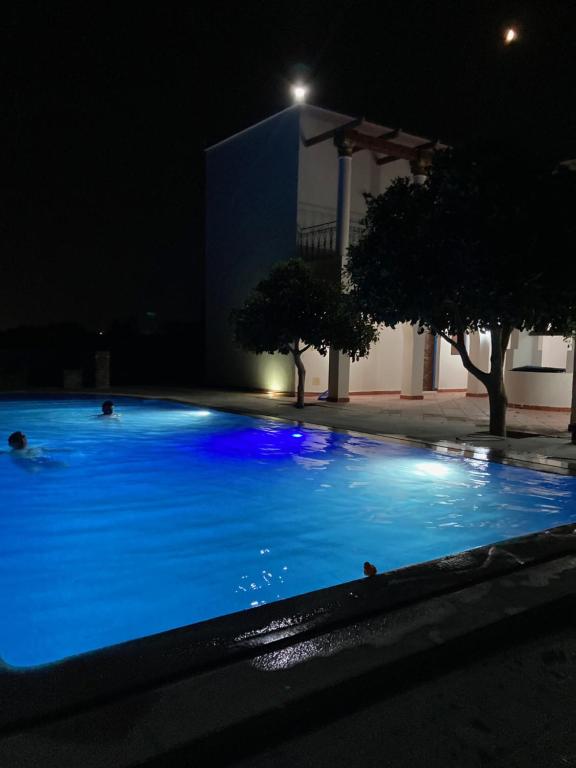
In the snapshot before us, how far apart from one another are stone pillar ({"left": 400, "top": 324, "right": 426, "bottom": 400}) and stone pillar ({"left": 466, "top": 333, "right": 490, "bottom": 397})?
5.57 feet

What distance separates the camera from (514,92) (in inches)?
475

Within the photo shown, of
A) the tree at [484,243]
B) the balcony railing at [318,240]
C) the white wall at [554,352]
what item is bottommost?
the white wall at [554,352]

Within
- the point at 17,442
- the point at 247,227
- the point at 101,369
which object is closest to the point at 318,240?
the point at 247,227

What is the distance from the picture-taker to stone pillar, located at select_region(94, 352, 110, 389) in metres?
20.8

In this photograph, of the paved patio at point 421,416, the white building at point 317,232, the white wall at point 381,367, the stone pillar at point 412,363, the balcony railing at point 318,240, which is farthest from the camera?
the white wall at point 381,367

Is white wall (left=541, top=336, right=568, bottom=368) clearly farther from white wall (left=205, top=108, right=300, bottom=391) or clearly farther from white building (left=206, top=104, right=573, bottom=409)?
white wall (left=205, top=108, right=300, bottom=391)

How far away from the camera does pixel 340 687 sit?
2398 mm

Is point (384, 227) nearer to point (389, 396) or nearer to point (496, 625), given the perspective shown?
point (496, 625)

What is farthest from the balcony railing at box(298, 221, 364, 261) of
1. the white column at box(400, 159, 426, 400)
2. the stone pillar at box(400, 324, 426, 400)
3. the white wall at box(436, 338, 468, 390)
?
the white wall at box(436, 338, 468, 390)

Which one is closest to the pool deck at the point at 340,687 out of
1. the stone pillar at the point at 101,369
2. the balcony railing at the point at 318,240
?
the balcony railing at the point at 318,240

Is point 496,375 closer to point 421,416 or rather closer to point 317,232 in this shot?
point 421,416

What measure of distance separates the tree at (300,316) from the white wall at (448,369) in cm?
832

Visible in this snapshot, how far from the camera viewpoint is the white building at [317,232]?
16922 millimetres

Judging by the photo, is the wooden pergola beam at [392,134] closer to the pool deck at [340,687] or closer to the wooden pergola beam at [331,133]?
the wooden pergola beam at [331,133]
